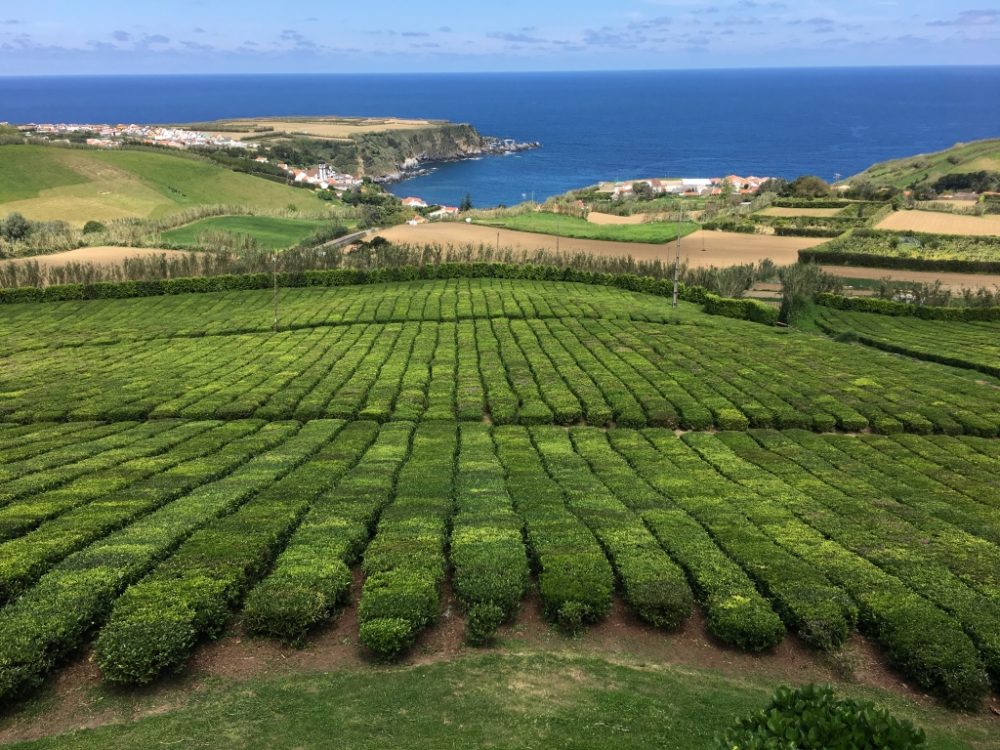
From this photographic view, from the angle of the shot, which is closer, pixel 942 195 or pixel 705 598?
pixel 705 598

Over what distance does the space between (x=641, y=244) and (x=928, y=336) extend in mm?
42233

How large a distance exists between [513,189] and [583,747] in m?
178

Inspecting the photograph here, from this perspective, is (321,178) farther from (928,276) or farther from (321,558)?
(321,558)

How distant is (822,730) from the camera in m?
7.44

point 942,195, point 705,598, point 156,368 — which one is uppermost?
point 942,195

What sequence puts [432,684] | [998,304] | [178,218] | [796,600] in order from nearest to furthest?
[432,684]
[796,600]
[998,304]
[178,218]

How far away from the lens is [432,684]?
11.4m

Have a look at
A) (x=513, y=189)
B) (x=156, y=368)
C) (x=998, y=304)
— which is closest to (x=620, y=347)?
(x=156, y=368)

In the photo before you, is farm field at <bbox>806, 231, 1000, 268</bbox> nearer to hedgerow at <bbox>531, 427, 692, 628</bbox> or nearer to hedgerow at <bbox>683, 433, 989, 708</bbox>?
hedgerow at <bbox>531, 427, 692, 628</bbox>

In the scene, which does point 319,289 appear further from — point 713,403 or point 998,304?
point 998,304

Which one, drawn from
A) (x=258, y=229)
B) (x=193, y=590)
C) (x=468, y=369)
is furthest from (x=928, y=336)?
(x=258, y=229)

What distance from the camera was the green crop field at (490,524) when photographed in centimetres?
1164

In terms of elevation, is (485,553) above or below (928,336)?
above

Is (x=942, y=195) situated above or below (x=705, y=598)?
above
